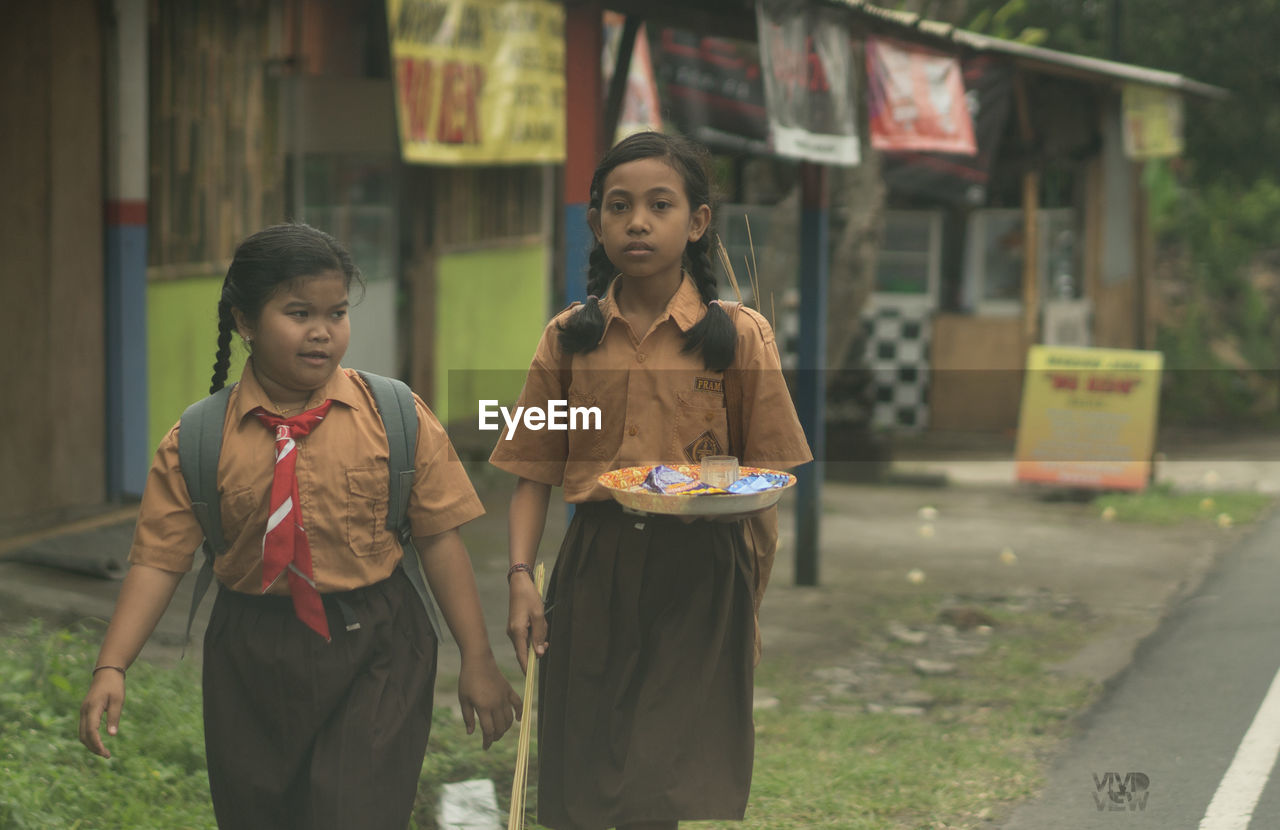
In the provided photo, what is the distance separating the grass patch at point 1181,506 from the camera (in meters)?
11.1

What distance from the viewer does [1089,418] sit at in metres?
12.2

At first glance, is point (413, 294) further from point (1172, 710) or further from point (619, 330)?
point (619, 330)

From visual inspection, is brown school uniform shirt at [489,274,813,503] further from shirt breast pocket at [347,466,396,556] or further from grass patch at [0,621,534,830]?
grass patch at [0,621,534,830]

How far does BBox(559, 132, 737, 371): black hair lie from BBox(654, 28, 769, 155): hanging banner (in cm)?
487

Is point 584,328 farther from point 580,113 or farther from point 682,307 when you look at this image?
point 580,113

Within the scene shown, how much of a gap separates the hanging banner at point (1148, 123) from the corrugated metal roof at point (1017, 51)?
15cm

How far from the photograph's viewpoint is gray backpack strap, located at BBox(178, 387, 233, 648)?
2975mm

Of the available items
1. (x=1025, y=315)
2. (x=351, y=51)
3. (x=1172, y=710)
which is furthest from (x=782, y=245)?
(x=1172, y=710)

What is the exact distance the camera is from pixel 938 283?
16828 mm

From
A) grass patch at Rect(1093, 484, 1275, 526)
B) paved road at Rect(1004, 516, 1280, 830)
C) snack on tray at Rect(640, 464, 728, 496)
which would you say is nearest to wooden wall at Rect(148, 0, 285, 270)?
paved road at Rect(1004, 516, 1280, 830)

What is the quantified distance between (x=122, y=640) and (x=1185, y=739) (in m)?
4.12

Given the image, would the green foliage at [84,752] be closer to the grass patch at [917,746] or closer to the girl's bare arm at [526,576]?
the girl's bare arm at [526,576]

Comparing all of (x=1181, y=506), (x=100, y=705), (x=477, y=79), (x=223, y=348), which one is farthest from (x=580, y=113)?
(x=1181, y=506)

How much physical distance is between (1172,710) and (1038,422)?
6286mm
